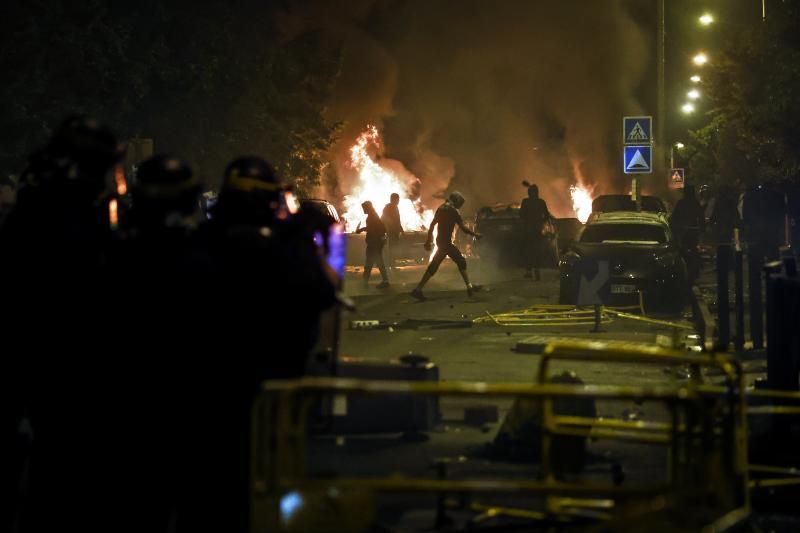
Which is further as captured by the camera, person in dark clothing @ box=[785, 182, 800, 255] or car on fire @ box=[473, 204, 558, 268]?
car on fire @ box=[473, 204, 558, 268]

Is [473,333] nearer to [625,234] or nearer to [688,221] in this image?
[625,234]

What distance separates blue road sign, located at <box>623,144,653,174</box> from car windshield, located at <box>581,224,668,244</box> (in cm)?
240

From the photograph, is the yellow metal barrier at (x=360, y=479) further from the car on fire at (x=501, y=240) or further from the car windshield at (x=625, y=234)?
the car on fire at (x=501, y=240)

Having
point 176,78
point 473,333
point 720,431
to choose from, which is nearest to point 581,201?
point 176,78

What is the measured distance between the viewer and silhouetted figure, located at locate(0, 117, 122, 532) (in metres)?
4.59

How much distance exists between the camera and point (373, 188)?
48.3 metres

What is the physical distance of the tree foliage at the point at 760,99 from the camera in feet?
99.0

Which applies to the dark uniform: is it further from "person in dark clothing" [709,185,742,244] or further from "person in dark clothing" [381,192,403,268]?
"person in dark clothing" [709,185,742,244]

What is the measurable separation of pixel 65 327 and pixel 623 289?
51.6 feet

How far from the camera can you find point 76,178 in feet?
17.5

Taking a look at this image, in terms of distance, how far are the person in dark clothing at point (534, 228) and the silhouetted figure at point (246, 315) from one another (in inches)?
849

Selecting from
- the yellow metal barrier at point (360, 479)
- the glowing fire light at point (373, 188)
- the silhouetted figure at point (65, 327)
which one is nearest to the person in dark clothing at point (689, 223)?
the yellow metal barrier at point (360, 479)

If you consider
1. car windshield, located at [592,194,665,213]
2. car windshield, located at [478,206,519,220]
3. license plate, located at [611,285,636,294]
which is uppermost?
car windshield, located at [592,194,665,213]

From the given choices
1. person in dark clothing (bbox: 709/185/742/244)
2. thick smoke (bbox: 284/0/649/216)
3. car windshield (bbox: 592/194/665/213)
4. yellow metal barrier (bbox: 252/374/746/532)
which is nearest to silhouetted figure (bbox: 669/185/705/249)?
person in dark clothing (bbox: 709/185/742/244)
